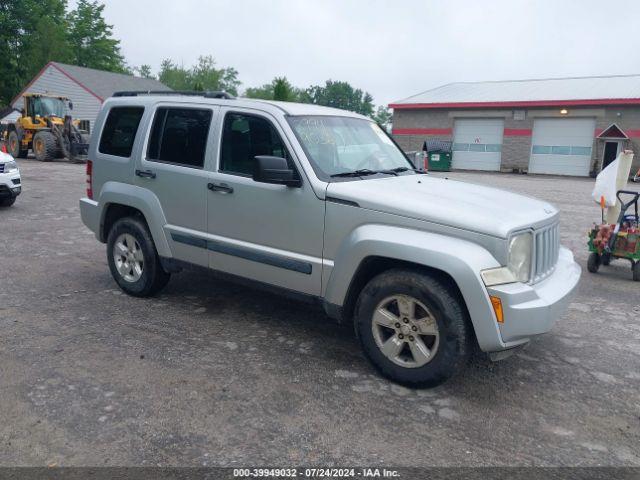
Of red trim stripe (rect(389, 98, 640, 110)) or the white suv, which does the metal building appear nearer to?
red trim stripe (rect(389, 98, 640, 110))

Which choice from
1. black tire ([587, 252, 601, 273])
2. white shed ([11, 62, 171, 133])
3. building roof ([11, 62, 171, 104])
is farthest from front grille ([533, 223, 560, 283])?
building roof ([11, 62, 171, 104])

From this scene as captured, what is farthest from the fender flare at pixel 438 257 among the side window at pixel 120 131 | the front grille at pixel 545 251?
the side window at pixel 120 131

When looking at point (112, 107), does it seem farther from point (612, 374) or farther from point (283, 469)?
point (612, 374)

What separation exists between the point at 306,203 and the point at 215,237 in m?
1.06

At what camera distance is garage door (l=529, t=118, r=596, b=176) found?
32.6 m

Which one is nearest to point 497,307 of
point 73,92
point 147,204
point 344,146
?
point 344,146

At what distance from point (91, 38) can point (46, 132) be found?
4274cm

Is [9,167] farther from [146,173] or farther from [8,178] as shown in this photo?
[146,173]

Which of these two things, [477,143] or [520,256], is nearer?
[520,256]

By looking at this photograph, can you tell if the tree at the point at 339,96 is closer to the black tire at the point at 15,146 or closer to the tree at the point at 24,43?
the tree at the point at 24,43

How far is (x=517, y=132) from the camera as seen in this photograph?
34375mm

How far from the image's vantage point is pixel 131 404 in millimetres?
3557

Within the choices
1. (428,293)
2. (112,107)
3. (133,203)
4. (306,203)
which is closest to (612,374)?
(428,293)

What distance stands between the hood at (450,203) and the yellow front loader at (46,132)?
22550mm
